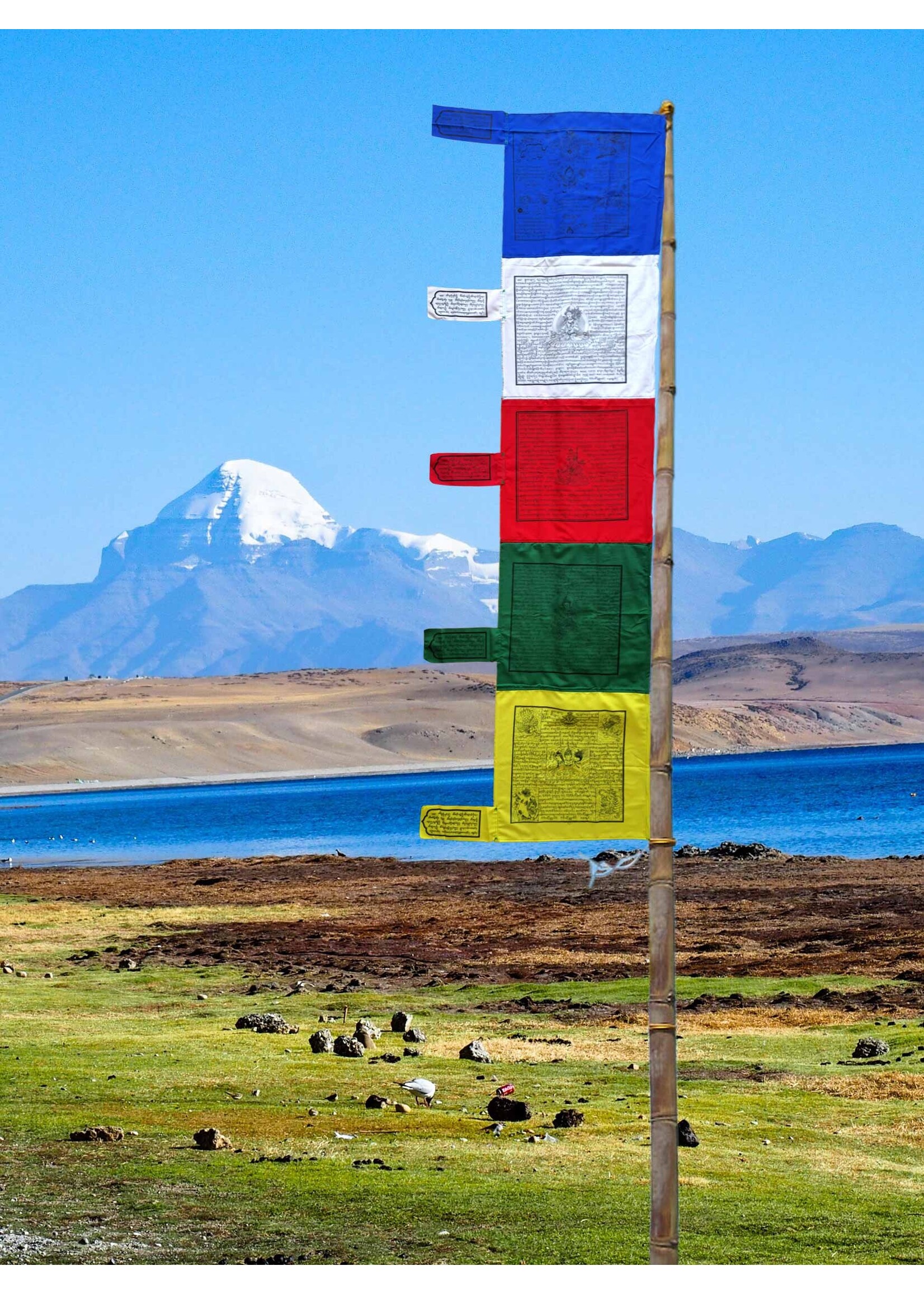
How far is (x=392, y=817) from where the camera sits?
335ft

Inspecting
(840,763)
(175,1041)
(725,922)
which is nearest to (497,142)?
(175,1041)

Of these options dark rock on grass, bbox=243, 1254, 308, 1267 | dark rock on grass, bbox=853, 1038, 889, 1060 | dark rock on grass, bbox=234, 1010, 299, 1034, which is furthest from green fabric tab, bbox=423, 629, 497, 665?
dark rock on grass, bbox=234, 1010, 299, 1034

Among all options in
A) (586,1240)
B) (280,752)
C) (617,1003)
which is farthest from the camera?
(280,752)

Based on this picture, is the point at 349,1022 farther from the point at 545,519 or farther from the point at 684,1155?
the point at 545,519

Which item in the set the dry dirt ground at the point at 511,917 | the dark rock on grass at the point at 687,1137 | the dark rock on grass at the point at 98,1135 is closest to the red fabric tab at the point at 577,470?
the dark rock on grass at the point at 687,1137

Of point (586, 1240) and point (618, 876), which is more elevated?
point (586, 1240)

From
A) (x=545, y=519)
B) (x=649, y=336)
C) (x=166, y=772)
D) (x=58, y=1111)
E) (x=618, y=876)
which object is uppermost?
(x=649, y=336)

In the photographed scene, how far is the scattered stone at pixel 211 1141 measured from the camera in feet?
44.8

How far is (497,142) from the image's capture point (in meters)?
8.39

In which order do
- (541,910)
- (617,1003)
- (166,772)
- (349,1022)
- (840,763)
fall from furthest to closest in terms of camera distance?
(166,772), (840,763), (541,910), (617,1003), (349,1022)

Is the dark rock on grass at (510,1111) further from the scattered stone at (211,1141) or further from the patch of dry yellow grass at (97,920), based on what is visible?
the patch of dry yellow grass at (97,920)

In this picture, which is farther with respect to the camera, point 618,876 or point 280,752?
point 280,752

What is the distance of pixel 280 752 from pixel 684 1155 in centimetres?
18155

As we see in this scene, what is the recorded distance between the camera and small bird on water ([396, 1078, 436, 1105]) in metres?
16.1
